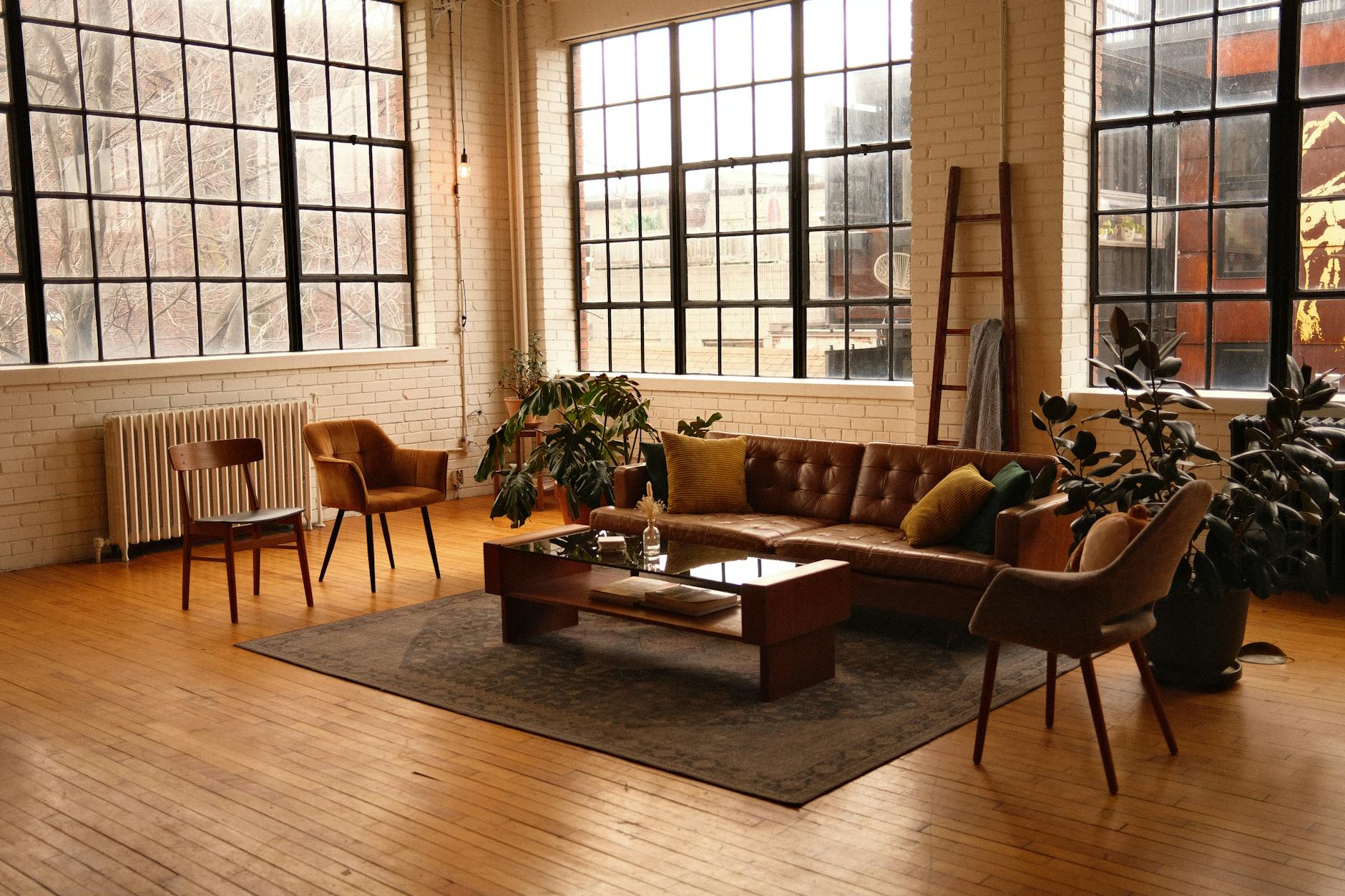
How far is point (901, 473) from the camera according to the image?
6.41 meters

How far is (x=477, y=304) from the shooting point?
10.1 metres

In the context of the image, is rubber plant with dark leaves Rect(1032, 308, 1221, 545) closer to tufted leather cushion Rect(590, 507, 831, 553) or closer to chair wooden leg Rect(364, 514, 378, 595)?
tufted leather cushion Rect(590, 507, 831, 553)

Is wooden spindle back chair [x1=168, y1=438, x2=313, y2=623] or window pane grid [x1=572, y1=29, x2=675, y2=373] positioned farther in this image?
window pane grid [x1=572, y1=29, x2=675, y2=373]

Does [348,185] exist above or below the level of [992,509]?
above

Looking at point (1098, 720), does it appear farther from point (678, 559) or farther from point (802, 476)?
point (802, 476)

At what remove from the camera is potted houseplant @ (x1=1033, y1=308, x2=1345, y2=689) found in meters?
4.75

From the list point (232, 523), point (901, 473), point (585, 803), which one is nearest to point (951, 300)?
point (901, 473)

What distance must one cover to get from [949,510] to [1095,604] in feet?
5.76

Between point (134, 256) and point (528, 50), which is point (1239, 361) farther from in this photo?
point (134, 256)

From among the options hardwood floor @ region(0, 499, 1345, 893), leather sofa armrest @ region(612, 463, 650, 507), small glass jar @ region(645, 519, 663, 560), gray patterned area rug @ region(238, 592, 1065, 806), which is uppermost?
leather sofa armrest @ region(612, 463, 650, 507)

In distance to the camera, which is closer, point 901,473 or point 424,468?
point 901,473

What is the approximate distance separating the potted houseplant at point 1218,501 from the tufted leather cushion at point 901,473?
107 centimetres

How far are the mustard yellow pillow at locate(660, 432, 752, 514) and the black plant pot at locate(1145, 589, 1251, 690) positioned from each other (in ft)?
7.97

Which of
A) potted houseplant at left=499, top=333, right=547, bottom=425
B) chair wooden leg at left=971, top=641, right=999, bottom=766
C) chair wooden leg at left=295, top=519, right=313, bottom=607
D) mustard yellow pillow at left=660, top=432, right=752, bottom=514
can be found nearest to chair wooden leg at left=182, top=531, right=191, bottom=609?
chair wooden leg at left=295, top=519, right=313, bottom=607
